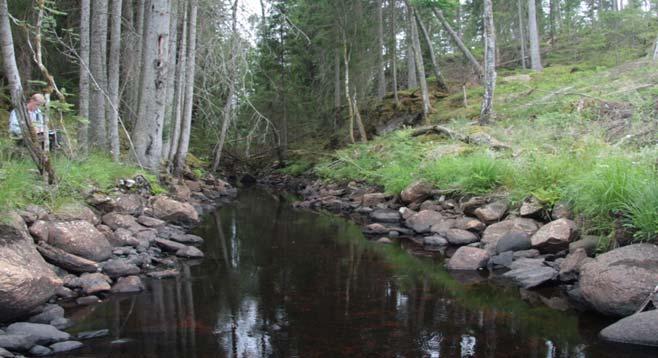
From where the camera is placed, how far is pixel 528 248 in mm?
7699

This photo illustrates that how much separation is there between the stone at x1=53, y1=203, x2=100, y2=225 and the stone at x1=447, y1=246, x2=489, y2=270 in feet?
18.0

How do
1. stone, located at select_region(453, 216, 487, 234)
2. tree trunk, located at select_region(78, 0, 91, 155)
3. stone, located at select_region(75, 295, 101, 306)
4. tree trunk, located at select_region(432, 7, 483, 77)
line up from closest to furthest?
stone, located at select_region(75, 295, 101, 306) < stone, located at select_region(453, 216, 487, 234) < tree trunk, located at select_region(78, 0, 91, 155) < tree trunk, located at select_region(432, 7, 483, 77)

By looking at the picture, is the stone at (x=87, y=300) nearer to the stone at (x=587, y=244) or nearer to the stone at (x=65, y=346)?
the stone at (x=65, y=346)

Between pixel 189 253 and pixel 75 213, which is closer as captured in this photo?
pixel 75 213

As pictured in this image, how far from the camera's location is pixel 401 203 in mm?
12812

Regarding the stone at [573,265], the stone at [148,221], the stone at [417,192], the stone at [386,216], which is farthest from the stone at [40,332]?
the stone at [417,192]

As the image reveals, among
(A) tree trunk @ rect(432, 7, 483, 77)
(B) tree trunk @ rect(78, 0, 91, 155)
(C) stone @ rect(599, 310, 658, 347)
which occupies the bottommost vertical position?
(C) stone @ rect(599, 310, 658, 347)

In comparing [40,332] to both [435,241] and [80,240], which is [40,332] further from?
[435,241]

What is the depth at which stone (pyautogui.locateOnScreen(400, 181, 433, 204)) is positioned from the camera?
471 inches

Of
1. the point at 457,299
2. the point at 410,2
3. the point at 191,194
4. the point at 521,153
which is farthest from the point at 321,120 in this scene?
the point at 457,299

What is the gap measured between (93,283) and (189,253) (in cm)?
230

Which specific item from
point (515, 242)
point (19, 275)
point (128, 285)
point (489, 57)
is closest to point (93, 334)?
point (19, 275)

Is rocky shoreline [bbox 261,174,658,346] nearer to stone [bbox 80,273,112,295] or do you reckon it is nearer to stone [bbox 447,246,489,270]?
stone [bbox 447,246,489,270]

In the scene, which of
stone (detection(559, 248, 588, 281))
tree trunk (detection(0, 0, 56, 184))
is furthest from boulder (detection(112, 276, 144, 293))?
stone (detection(559, 248, 588, 281))
